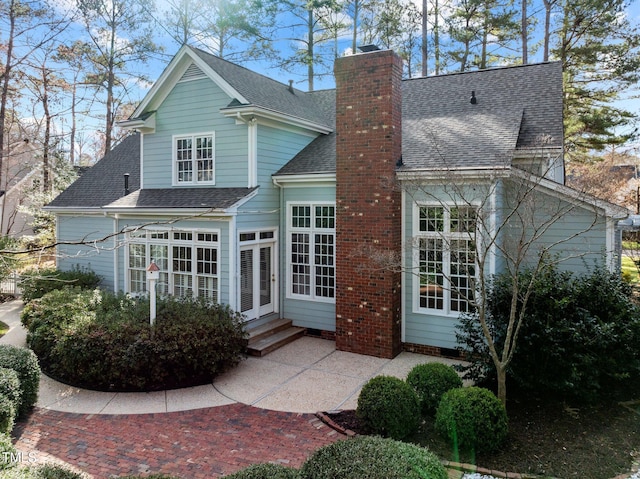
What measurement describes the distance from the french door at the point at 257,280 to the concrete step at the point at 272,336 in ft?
1.54

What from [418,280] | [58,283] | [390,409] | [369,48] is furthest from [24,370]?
[369,48]

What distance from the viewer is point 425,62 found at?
23.1m

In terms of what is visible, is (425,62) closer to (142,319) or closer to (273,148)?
(273,148)

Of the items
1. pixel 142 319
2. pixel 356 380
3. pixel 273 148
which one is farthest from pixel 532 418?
pixel 273 148

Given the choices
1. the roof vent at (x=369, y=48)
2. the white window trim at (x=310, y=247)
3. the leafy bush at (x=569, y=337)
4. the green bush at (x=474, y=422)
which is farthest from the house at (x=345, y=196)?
the green bush at (x=474, y=422)

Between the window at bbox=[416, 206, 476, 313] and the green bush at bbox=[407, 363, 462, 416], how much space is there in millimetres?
2722

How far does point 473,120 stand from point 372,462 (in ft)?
32.4

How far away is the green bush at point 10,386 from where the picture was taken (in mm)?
6370

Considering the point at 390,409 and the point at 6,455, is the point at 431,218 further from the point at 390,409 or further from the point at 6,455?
the point at 6,455

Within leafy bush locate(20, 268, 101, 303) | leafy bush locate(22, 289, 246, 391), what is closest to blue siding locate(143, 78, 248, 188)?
leafy bush locate(20, 268, 101, 303)

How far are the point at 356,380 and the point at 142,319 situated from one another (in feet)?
14.5

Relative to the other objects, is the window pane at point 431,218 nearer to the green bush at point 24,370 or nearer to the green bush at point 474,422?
the green bush at point 474,422

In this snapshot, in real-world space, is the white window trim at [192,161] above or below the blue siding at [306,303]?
above

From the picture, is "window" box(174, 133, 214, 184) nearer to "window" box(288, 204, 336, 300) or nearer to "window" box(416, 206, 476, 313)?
"window" box(288, 204, 336, 300)
